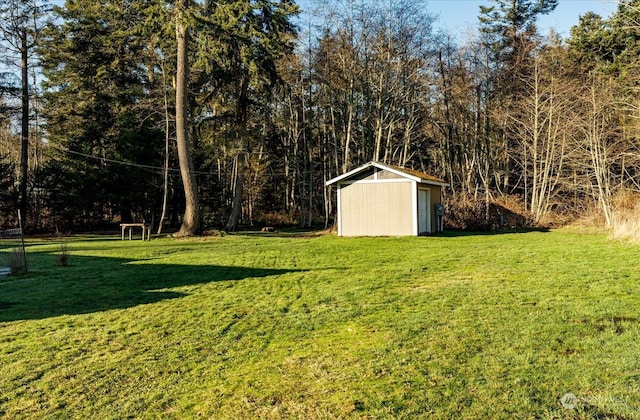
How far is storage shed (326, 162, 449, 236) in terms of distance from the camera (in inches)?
693

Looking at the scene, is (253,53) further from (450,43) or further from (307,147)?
(450,43)

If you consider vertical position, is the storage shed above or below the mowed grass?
above

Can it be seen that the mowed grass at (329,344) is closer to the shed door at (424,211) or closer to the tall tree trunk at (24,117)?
the shed door at (424,211)

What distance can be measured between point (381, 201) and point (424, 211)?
2.00 m

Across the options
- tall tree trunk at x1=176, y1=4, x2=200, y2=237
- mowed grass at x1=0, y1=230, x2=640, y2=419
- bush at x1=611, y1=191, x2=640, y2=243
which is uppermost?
tall tree trunk at x1=176, y1=4, x2=200, y2=237

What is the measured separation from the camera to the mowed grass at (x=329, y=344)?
116 inches

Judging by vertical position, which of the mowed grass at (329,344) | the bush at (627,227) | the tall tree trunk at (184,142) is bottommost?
the mowed grass at (329,344)

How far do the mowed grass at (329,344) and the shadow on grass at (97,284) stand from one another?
6cm

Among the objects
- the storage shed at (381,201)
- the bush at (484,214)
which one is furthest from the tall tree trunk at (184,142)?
the bush at (484,214)

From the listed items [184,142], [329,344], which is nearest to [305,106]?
[184,142]

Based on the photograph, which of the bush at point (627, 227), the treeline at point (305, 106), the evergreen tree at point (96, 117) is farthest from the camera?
the evergreen tree at point (96, 117)

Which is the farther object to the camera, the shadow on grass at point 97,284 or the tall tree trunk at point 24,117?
the tall tree trunk at point 24,117

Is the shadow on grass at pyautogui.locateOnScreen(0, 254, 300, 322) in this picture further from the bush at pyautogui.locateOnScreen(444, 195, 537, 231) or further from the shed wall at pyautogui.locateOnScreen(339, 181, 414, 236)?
the bush at pyautogui.locateOnScreen(444, 195, 537, 231)

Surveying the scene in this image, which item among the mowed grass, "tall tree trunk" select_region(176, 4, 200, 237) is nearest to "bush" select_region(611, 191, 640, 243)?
the mowed grass
